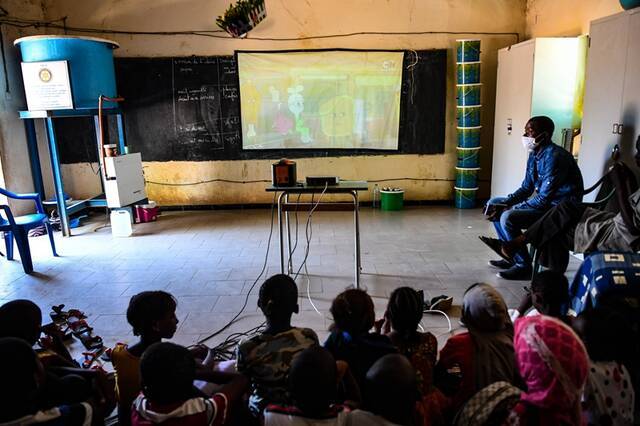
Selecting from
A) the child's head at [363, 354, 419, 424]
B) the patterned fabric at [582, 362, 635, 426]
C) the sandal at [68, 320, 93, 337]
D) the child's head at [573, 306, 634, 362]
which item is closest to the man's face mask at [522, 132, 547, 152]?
the child's head at [573, 306, 634, 362]

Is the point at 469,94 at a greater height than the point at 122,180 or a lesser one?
greater

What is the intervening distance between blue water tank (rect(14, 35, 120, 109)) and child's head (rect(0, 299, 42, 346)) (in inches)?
156

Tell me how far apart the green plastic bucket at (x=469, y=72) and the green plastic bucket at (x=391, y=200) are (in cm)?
163

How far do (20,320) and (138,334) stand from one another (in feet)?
1.39

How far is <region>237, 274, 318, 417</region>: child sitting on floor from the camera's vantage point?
166 centimetres

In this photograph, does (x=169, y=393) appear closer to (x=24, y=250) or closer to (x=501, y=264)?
(x=501, y=264)

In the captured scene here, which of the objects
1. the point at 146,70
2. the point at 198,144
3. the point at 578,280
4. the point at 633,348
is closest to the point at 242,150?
the point at 198,144

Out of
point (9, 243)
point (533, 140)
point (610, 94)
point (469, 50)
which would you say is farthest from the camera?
point (469, 50)

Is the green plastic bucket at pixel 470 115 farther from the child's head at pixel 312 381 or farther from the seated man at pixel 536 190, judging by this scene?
the child's head at pixel 312 381

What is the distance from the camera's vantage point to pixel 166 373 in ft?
4.46

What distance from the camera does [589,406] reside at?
1617 millimetres

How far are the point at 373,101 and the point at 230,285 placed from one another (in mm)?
3628

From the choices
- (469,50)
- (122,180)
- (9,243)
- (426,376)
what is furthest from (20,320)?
(469,50)

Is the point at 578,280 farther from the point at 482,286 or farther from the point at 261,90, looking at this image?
the point at 261,90
